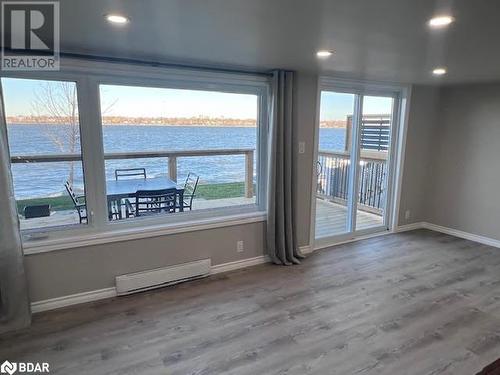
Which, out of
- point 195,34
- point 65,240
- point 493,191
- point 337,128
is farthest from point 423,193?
point 65,240

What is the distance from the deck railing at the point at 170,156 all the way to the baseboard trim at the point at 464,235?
3.18 meters

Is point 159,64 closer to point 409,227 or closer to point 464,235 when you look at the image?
point 409,227

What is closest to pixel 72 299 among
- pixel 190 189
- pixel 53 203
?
pixel 53 203

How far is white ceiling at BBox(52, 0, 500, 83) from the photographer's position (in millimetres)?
1599

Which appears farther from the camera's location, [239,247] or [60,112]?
[239,247]

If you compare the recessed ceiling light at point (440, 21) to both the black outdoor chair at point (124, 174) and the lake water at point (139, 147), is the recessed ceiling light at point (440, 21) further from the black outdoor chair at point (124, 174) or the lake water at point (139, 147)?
the black outdoor chair at point (124, 174)

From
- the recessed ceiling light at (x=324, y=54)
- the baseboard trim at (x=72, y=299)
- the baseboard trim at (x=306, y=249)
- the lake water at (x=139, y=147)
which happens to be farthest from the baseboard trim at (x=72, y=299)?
the recessed ceiling light at (x=324, y=54)

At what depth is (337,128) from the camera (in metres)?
4.29

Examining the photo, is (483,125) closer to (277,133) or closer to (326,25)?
(277,133)

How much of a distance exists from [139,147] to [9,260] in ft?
4.53

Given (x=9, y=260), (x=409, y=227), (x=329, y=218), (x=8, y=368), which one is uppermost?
(x=9, y=260)

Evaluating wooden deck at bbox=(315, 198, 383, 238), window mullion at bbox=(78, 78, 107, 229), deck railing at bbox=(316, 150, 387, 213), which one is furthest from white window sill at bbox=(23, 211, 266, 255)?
deck railing at bbox=(316, 150, 387, 213)

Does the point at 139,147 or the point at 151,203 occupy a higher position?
the point at 139,147

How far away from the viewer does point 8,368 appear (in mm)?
2135
